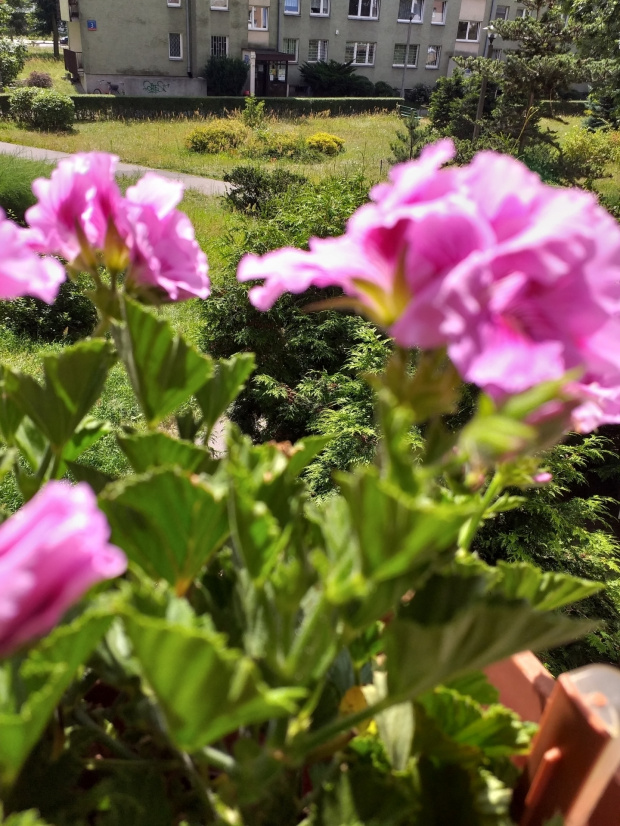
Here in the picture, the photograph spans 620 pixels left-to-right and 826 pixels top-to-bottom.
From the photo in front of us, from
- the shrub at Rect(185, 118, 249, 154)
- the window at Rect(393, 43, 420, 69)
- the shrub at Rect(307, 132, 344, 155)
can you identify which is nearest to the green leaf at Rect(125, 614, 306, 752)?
the shrub at Rect(307, 132, 344, 155)

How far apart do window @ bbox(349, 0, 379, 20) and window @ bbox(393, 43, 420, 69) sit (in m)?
1.17

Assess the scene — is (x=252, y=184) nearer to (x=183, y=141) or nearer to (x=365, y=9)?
(x=183, y=141)

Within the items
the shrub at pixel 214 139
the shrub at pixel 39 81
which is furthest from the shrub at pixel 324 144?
the shrub at pixel 39 81

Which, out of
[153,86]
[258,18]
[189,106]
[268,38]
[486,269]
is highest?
[258,18]

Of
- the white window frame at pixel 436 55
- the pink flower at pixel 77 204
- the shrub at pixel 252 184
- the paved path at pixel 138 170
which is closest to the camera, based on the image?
the pink flower at pixel 77 204

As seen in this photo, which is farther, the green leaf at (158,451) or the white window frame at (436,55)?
the white window frame at (436,55)

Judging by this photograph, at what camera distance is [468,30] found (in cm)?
1952

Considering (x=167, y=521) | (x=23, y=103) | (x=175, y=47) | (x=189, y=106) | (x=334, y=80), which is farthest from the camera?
(x=334, y=80)

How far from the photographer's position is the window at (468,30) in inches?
761

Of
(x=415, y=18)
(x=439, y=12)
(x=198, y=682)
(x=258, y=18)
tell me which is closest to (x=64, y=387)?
(x=198, y=682)

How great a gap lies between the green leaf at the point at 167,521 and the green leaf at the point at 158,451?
5 cm

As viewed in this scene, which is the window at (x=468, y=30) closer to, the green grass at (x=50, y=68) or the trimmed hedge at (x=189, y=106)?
the trimmed hedge at (x=189, y=106)

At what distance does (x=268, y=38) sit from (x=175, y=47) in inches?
103

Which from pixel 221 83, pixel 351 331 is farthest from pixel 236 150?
pixel 351 331
